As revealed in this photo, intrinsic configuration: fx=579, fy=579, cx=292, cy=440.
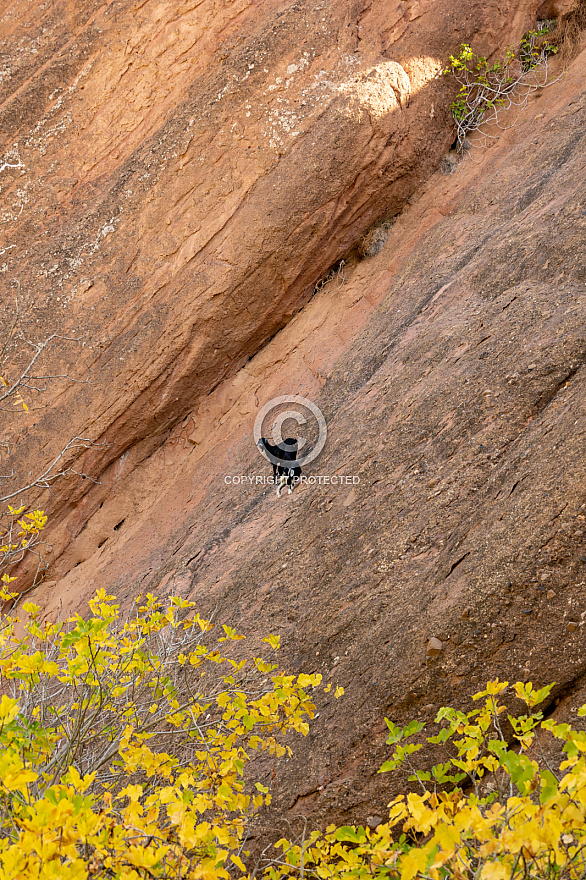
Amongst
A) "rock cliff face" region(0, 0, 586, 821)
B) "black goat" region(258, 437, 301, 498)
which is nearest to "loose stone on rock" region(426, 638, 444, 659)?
"rock cliff face" region(0, 0, 586, 821)

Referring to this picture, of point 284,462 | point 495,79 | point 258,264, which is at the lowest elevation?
point 284,462

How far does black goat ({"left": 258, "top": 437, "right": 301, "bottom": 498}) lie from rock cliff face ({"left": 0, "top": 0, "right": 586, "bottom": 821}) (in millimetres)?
194

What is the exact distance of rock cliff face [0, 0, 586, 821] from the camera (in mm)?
5496

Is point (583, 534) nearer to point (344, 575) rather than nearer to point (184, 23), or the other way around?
point (344, 575)

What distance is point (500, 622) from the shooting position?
147 inches

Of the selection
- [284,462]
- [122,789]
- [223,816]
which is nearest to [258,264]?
[284,462]

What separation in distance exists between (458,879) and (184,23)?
10340mm

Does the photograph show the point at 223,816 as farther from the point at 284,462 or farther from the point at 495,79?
the point at 495,79

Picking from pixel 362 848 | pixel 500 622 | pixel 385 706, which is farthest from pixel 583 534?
pixel 362 848

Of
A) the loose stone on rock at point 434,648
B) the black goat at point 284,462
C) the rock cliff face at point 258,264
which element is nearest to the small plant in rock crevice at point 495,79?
the rock cliff face at point 258,264

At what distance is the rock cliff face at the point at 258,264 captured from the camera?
18.0 ft

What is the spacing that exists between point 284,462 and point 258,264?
9.69 ft

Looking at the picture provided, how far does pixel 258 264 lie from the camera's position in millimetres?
7793

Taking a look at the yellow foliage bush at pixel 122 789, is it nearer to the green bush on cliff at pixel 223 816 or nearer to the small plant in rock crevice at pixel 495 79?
the green bush on cliff at pixel 223 816
